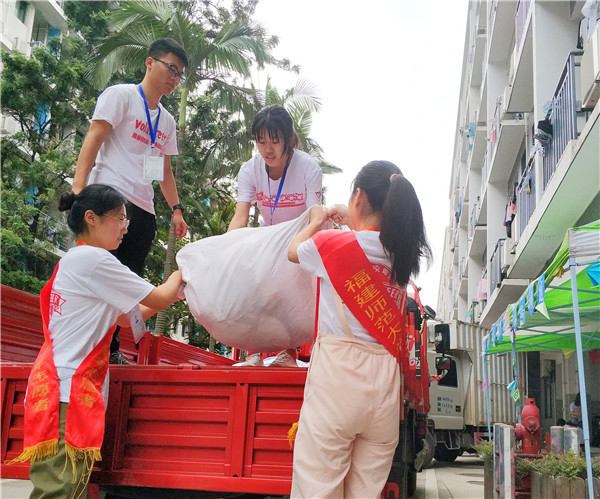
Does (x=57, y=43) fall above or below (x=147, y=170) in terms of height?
above

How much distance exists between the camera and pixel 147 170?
10.8 feet

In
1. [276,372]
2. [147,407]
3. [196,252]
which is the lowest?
[147,407]

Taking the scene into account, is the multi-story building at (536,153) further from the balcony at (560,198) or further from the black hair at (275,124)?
the black hair at (275,124)

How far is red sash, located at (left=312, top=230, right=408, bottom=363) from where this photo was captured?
6.98 ft

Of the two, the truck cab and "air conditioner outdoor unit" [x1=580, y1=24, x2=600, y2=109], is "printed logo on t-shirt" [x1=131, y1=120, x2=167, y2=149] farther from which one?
the truck cab

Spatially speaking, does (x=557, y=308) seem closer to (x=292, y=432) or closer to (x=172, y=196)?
(x=172, y=196)

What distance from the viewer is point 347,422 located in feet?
6.58

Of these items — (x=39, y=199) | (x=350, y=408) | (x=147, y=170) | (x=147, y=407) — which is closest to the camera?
(x=350, y=408)

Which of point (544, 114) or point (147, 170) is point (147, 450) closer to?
point (147, 170)

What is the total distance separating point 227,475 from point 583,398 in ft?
10.4

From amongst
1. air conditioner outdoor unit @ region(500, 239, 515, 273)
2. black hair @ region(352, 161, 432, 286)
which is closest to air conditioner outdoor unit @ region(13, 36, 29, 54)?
air conditioner outdoor unit @ region(500, 239, 515, 273)

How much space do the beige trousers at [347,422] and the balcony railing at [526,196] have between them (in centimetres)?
933

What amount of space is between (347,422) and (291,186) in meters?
1.66

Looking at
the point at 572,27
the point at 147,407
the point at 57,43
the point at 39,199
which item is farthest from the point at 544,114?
the point at 57,43
